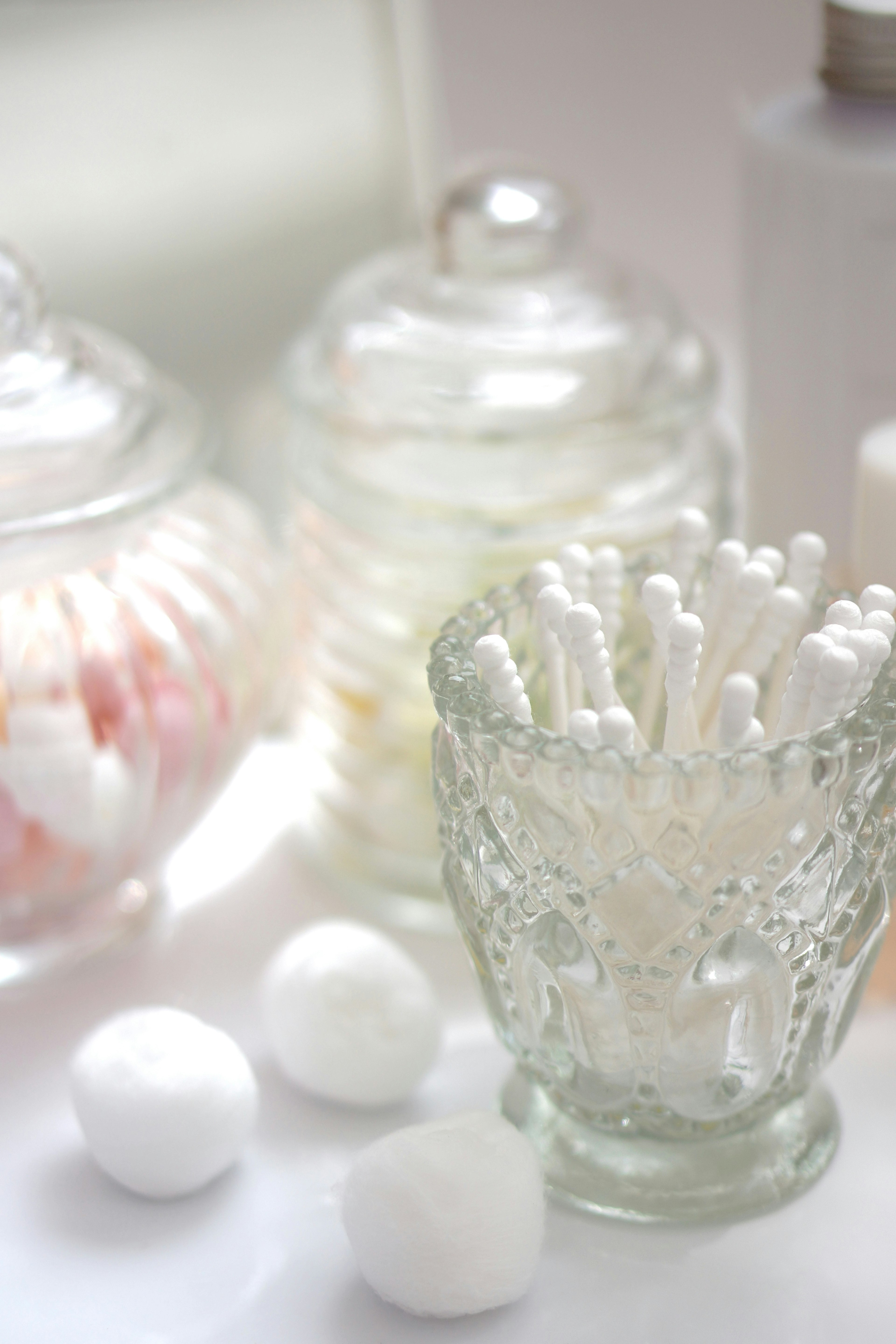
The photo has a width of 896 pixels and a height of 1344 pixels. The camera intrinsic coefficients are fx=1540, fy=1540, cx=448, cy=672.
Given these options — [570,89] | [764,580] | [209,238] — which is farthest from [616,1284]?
[570,89]

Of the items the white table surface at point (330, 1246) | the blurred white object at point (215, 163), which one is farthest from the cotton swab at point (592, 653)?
the blurred white object at point (215, 163)

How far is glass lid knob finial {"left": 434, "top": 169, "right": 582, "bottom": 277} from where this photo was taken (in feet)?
1.26

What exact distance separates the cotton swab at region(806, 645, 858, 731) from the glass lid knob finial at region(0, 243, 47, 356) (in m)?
0.20

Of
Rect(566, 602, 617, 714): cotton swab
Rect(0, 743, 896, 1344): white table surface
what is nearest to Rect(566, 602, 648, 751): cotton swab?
Rect(566, 602, 617, 714): cotton swab

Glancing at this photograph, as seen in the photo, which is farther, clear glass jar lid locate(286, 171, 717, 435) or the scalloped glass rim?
clear glass jar lid locate(286, 171, 717, 435)

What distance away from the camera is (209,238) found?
550mm

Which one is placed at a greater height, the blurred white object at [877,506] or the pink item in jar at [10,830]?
the blurred white object at [877,506]

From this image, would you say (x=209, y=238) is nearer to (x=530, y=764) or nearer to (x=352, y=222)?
(x=352, y=222)

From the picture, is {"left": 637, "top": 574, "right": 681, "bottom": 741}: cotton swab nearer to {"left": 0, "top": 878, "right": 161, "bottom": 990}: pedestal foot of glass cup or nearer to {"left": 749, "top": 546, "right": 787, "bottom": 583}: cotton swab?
{"left": 749, "top": 546, "right": 787, "bottom": 583}: cotton swab

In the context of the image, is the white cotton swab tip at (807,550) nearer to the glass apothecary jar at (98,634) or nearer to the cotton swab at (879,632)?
the cotton swab at (879,632)

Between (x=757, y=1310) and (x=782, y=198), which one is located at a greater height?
(x=782, y=198)

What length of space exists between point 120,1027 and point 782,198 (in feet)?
0.87

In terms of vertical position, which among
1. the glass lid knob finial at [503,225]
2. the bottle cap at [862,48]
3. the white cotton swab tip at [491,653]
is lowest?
the white cotton swab tip at [491,653]

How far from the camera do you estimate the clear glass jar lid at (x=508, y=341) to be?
14.9 inches
